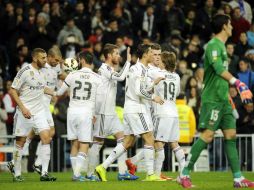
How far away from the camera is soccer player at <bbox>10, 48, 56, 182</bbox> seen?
19328 millimetres

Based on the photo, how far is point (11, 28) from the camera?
30859 mm

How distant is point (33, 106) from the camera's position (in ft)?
63.8

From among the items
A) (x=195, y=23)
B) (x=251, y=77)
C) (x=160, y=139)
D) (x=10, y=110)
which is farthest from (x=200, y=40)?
(x=160, y=139)

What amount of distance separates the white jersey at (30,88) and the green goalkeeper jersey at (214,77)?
4518 millimetres

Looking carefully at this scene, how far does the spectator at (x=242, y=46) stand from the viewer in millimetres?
30500

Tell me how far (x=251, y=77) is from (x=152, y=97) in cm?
956

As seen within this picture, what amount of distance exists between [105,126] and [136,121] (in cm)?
87

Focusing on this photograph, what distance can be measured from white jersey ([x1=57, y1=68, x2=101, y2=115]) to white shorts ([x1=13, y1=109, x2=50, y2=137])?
2.24 feet

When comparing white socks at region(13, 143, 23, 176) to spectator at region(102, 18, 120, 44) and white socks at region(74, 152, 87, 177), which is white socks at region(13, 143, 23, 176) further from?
spectator at region(102, 18, 120, 44)

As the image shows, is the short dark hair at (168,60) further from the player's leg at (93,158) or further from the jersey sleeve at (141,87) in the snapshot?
the player's leg at (93,158)

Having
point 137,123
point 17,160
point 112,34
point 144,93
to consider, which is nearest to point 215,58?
point 144,93

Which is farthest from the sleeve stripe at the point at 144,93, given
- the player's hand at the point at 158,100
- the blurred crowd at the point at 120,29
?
the blurred crowd at the point at 120,29

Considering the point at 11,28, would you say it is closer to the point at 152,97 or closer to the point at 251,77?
the point at 251,77

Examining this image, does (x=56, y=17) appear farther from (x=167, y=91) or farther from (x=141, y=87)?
(x=141, y=87)
